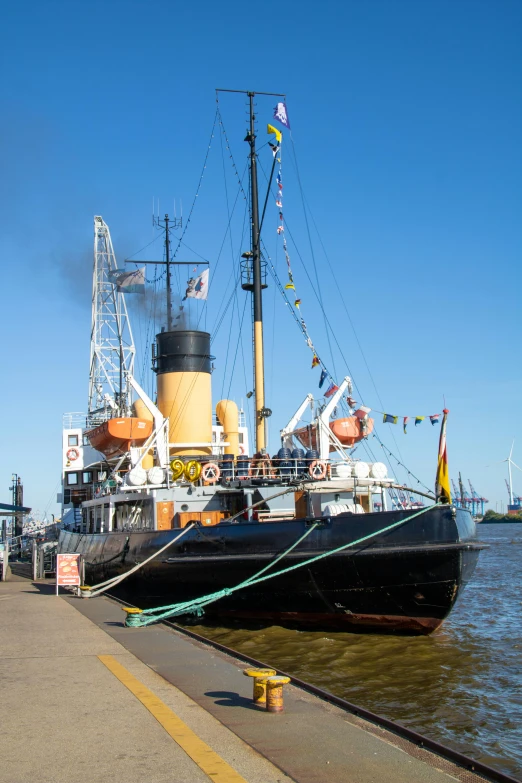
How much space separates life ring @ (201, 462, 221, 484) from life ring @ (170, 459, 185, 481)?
34.2 inches

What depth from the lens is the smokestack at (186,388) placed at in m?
24.6

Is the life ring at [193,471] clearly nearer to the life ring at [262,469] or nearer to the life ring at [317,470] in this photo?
the life ring at [262,469]

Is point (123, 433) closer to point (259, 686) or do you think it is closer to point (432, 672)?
point (432, 672)

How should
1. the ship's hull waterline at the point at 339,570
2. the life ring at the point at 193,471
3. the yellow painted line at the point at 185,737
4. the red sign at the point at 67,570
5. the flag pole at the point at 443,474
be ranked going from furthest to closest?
the red sign at the point at 67,570 < the life ring at the point at 193,471 < the flag pole at the point at 443,474 < the ship's hull waterline at the point at 339,570 < the yellow painted line at the point at 185,737

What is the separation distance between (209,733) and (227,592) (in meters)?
6.92

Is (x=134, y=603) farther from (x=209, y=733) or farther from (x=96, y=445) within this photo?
(x=209, y=733)

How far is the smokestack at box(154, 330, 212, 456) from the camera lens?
24.6 meters

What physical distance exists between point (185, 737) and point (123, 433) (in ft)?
57.0

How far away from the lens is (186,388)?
24812 millimetres

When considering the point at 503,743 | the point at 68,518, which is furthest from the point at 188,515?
the point at 68,518

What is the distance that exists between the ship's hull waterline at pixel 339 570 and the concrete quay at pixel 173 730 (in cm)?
498

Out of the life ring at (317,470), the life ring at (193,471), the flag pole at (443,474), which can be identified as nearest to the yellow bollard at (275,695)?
the flag pole at (443,474)

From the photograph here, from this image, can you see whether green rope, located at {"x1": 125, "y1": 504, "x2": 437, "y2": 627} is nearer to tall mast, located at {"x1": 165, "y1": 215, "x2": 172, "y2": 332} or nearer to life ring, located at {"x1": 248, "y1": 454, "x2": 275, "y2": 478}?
life ring, located at {"x1": 248, "y1": 454, "x2": 275, "y2": 478}

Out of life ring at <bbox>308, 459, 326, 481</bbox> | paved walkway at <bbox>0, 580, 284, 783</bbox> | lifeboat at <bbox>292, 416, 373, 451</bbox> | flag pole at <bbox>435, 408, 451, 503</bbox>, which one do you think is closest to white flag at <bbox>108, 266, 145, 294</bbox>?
lifeboat at <bbox>292, 416, 373, 451</bbox>
